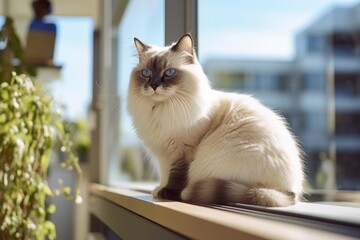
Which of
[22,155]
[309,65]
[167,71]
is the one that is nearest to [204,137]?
[167,71]

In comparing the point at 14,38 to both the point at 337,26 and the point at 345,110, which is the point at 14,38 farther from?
the point at 337,26

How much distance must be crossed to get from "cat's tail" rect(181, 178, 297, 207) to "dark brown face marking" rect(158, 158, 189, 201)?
0.36 ft

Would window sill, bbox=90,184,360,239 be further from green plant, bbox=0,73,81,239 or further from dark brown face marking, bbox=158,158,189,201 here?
green plant, bbox=0,73,81,239

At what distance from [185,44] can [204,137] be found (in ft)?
0.70

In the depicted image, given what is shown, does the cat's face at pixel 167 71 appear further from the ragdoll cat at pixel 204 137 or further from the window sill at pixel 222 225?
the window sill at pixel 222 225

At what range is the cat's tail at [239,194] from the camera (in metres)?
0.84

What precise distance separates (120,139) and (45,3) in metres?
0.98

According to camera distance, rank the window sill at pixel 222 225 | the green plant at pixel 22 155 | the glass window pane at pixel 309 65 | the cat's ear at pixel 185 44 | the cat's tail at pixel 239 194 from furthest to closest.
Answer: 1. the glass window pane at pixel 309 65
2. the green plant at pixel 22 155
3. the cat's ear at pixel 185 44
4. the cat's tail at pixel 239 194
5. the window sill at pixel 222 225

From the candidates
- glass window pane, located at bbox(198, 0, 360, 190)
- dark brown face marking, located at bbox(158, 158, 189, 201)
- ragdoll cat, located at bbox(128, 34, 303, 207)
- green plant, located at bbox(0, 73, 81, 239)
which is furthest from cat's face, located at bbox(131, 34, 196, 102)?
glass window pane, located at bbox(198, 0, 360, 190)

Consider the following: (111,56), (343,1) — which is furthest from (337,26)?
(111,56)

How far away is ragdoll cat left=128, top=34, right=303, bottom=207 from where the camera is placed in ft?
2.90

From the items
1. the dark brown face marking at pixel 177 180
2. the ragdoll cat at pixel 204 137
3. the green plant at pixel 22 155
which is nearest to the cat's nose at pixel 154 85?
the ragdoll cat at pixel 204 137

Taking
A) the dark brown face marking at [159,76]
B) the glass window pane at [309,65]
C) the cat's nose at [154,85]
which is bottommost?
the cat's nose at [154,85]

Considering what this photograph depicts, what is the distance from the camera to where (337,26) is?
7102 millimetres
